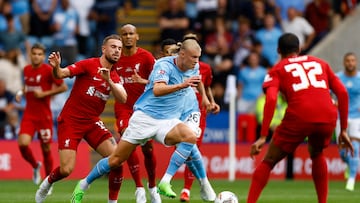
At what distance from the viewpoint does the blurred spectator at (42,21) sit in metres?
29.3

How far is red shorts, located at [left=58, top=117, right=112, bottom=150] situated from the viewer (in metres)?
16.5

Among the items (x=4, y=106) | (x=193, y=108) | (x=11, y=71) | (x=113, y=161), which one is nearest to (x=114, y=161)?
(x=113, y=161)

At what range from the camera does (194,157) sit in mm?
17078

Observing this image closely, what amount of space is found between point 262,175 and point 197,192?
6531 millimetres

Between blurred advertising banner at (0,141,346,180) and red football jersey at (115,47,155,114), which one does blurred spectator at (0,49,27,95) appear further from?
→ red football jersey at (115,47,155,114)

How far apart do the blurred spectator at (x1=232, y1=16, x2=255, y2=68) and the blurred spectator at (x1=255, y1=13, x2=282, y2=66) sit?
256 millimetres

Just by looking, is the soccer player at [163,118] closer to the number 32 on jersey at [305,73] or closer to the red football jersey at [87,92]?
the red football jersey at [87,92]

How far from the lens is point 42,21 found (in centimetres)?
2931

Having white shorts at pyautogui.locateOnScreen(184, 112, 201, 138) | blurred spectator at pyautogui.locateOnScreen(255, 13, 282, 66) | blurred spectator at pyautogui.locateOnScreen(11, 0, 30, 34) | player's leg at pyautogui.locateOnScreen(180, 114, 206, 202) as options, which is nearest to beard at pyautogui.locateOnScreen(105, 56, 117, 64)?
white shorts at pyautogui.locateOnScreen(184, 112, 201, 138)

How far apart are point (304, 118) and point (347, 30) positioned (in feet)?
49.9

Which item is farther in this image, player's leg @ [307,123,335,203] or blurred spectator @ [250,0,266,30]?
blurred spectator @ [250,0,266,30]

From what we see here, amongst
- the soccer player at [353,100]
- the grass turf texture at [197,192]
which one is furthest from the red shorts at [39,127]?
the soccer player at [353,100]

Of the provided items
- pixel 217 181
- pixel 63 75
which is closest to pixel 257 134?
Answer: pixel 217 181

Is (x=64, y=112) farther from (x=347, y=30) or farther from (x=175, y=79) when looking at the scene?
(x=347, y=30)
